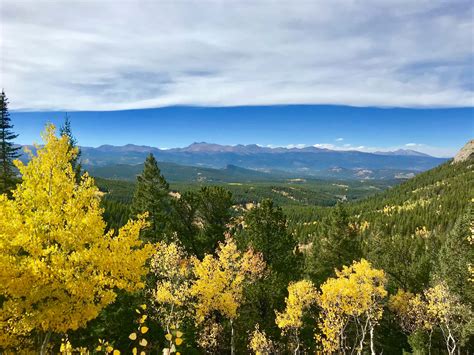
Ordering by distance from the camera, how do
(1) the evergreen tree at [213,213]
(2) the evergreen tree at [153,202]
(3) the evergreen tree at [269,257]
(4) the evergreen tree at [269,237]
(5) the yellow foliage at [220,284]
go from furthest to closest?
(1) the evergreen tree at [213,213], (2) the evergreen tree at [153,202], (4) the evergreen tree at [269,237], (3) the evergreen tree at [269,257], (5) the yellow foliage at [220,284]

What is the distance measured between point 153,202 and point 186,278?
34.4ft

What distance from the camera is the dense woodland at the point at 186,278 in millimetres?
13078

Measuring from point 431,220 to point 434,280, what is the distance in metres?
147

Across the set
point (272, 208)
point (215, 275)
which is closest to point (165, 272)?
point (215, 275)

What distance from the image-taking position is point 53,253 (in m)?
13.1

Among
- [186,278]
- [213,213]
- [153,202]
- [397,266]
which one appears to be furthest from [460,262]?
[153,202]

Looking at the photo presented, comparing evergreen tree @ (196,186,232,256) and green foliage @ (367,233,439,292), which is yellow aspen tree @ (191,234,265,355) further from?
green foliage @ (367,233,439,292)

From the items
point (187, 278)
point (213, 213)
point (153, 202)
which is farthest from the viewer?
point (213, 213)

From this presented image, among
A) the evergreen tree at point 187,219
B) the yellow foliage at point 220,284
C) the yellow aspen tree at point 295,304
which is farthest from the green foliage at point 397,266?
the evergreen tree at point 187,219

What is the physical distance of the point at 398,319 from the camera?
51.2m

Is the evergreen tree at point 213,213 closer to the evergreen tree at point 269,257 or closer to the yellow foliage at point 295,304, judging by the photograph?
the evergreen tree at point 269,257

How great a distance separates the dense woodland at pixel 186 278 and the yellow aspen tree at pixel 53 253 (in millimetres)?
50

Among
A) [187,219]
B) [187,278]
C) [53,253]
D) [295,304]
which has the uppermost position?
[53,253]

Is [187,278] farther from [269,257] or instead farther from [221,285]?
[269,257]
